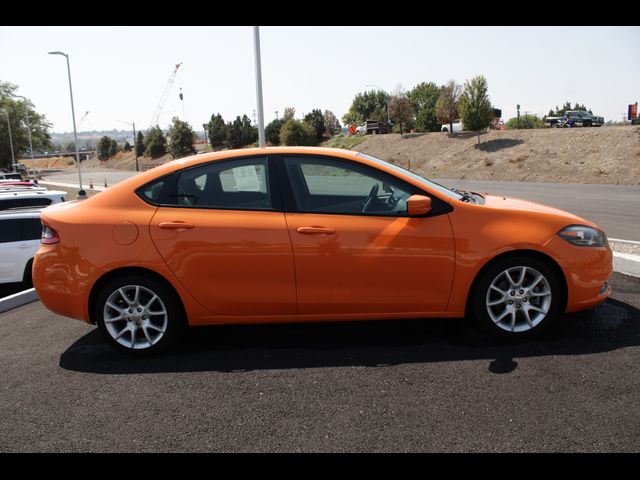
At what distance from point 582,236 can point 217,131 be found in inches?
3098

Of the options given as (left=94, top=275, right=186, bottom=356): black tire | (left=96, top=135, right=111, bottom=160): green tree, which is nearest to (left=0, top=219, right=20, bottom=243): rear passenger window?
(left=94, top=275, right=186, bottom=356): black tire

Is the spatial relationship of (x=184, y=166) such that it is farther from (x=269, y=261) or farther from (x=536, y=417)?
(x=536, y=417)

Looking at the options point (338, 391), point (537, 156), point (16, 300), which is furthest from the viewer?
point (537, 156)

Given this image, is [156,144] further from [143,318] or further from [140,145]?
[143,318]

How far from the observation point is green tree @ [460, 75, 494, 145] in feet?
130

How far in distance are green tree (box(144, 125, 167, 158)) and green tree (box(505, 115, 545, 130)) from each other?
211 ft

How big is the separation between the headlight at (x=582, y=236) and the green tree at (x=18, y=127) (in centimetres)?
9063

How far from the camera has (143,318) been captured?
4012 mm

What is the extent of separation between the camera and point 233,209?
3986 millimetres

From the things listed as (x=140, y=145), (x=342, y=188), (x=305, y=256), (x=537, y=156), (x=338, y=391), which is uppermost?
(x=140, y=145)

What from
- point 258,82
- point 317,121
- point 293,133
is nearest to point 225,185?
point 258,82

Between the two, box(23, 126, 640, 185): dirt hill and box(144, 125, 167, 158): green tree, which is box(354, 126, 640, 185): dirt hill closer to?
box(23, 126, 640, 185): dirt hill

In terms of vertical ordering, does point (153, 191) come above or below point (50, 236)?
above
